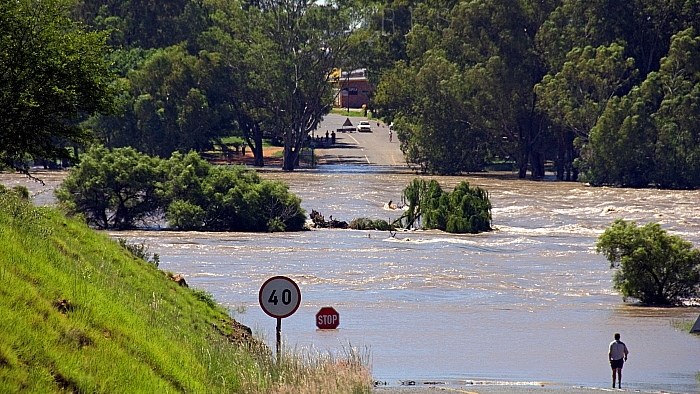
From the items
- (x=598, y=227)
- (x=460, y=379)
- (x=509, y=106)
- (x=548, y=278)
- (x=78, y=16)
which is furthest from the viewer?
(x=78, y=16)

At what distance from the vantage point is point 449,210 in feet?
187

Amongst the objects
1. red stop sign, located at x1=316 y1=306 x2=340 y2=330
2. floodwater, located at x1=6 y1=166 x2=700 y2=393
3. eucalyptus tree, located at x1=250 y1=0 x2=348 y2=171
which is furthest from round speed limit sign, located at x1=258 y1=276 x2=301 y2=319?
eucalyptus tree, located at x1=250 y1=0 x2=348 y2=171

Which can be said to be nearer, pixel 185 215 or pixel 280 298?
pixel 280 298

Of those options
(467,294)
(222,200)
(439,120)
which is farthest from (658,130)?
(467,294)

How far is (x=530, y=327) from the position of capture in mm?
31828

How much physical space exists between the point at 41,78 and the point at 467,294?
752 inches

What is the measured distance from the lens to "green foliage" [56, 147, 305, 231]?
52.2 meters

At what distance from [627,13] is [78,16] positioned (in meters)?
40.9

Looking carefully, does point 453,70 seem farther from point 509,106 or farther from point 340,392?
point 340,392

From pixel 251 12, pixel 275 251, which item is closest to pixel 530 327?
pixel 275 251

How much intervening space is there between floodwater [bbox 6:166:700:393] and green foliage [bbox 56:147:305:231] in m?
1.70

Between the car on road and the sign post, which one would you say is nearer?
the sign post

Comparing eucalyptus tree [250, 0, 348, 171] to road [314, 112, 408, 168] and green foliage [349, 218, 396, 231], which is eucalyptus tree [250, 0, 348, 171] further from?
green foliage [349, 218, 396, 231]

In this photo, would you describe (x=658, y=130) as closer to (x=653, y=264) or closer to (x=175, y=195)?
(x=175, y=195)
